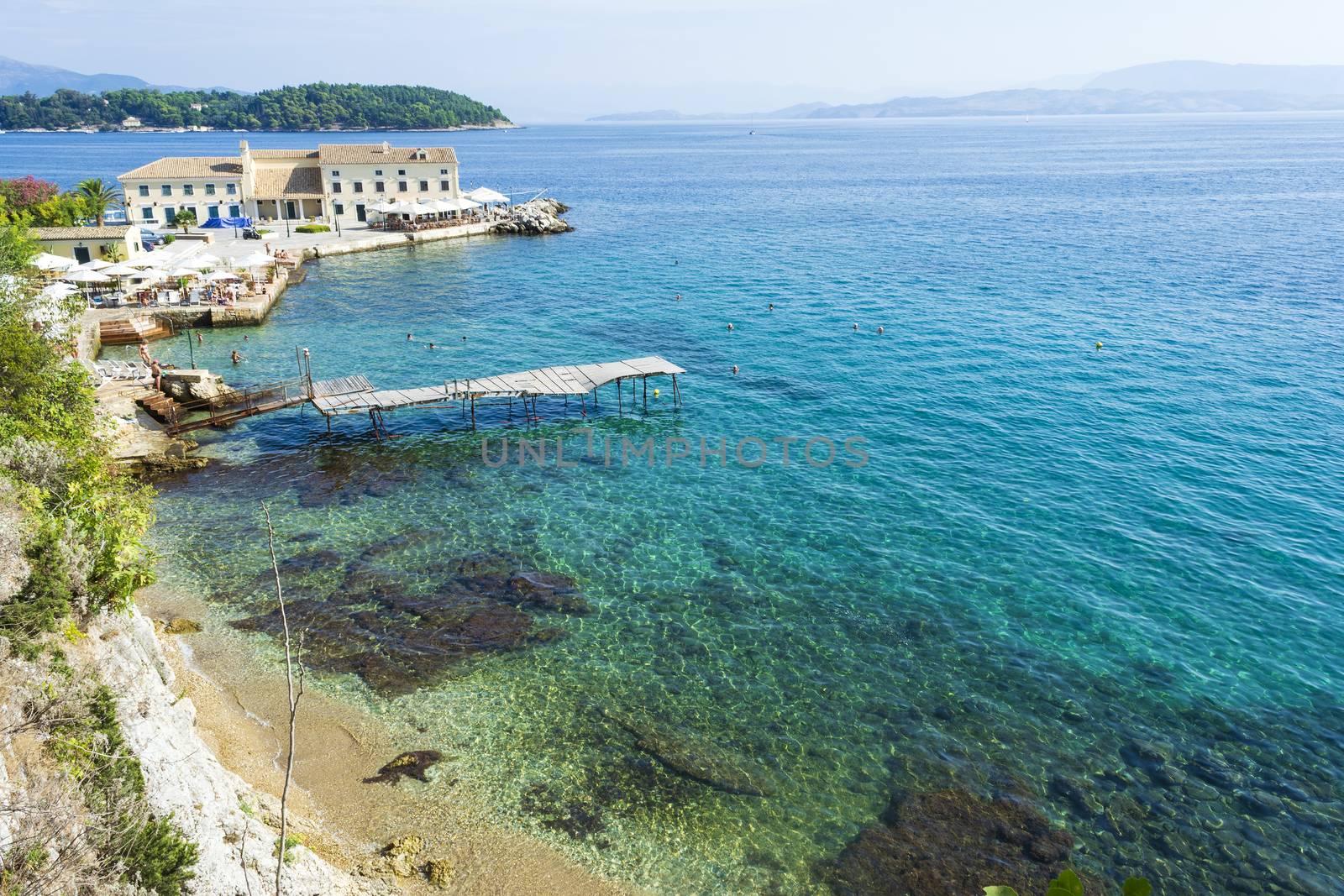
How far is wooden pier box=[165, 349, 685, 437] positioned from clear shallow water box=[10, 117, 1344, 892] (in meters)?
1.44

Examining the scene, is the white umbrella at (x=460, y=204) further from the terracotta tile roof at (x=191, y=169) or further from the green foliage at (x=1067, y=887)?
the green foliage at (x=1067, y=887)

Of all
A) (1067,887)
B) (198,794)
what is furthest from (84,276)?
(1067,887)

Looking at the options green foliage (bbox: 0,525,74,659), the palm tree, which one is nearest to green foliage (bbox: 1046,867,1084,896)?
green foliage (bbox: 0,525,74,659)

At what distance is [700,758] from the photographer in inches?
780

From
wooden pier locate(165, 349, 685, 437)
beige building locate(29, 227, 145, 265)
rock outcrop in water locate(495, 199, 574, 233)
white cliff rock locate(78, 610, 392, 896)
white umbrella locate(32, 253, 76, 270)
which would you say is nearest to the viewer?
white cliff rock locate(78, 610, 392, 896)

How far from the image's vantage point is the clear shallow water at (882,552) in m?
18.8

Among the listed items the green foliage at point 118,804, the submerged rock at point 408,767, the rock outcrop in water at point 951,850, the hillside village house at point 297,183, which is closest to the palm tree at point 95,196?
the hillside village house at point 297,183

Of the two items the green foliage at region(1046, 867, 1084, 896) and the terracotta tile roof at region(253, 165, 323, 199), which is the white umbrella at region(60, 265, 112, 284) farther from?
the green foliage at region(1046, 867, 1084, 896)

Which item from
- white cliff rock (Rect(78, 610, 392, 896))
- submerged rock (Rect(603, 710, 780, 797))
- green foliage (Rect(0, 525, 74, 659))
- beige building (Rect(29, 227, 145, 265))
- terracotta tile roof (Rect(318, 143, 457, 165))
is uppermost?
terracotta tile roof (Rect(318, 143, 457, 165))

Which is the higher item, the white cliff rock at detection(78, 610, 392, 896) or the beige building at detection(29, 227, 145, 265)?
the beige building at detection(29, 227, 145, 265)

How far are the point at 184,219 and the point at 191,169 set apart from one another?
7073 millimetres

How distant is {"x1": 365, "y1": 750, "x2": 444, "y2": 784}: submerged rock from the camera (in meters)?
19.0

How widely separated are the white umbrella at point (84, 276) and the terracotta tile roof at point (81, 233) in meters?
6.90

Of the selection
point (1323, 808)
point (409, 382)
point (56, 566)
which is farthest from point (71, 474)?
point (1323, 808)
